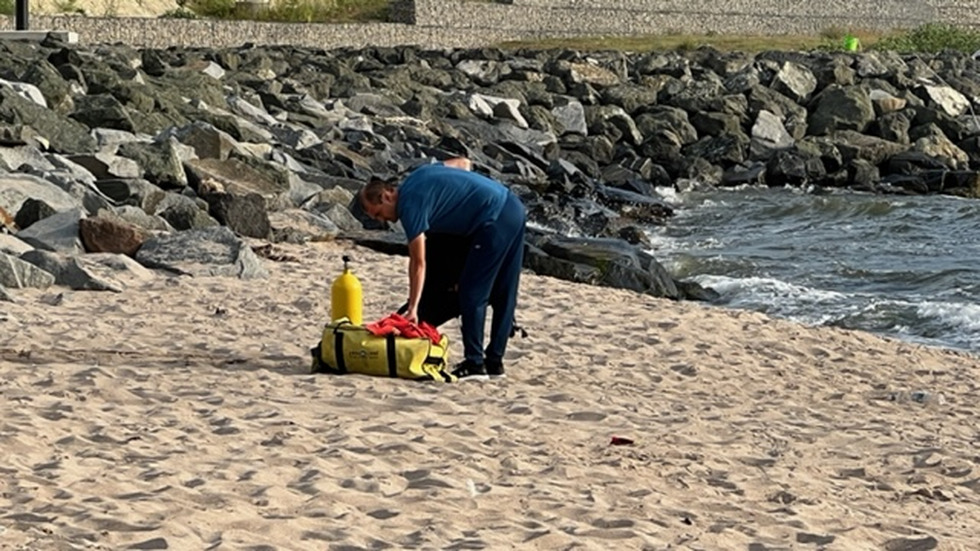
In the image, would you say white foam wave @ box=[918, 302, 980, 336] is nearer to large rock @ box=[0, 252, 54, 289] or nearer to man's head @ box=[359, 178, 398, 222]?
man's head @ box=[359, 178, 398, 222]

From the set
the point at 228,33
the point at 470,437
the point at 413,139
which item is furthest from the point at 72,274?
the point at 228,33

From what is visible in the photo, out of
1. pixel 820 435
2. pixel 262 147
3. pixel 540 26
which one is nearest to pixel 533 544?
pixel 820 435

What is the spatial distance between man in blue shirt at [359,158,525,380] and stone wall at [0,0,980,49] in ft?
107

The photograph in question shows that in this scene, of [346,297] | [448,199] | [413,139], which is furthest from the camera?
[413,139]

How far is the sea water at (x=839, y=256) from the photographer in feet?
50.1

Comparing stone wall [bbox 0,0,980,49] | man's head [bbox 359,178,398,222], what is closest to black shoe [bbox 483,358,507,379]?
man's head [bbox 359,178,398,222]

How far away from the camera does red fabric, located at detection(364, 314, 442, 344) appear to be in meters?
9.52

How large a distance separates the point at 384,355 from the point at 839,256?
11.3 m

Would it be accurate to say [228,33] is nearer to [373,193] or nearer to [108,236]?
[108,236]

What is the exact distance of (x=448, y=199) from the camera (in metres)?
9.12

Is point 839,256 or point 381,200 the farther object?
point 839,256

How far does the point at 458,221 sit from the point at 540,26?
148 feet

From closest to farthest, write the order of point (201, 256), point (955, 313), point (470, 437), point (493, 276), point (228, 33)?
1. point (470, 437)
2. point (493, 276)
3. point (201, 256)
4. point (955, 313)
5. point (228, 33)

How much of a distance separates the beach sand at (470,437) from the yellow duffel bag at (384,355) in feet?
0.31
